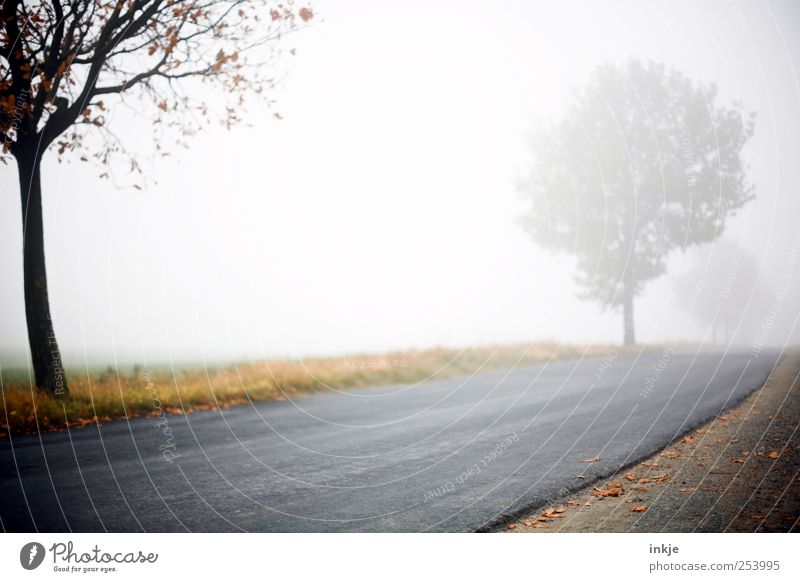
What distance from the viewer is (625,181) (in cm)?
1977

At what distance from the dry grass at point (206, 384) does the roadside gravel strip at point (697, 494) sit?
244 inches

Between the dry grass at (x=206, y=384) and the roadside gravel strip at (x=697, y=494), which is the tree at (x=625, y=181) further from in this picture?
the roadside gravel strip at (x=697, y=494)

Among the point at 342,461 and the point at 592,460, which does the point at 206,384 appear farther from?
the point at 592,460

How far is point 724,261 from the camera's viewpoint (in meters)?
30.3

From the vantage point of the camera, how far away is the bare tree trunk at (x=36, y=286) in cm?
750

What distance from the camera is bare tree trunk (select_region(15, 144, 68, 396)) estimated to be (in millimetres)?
7500
